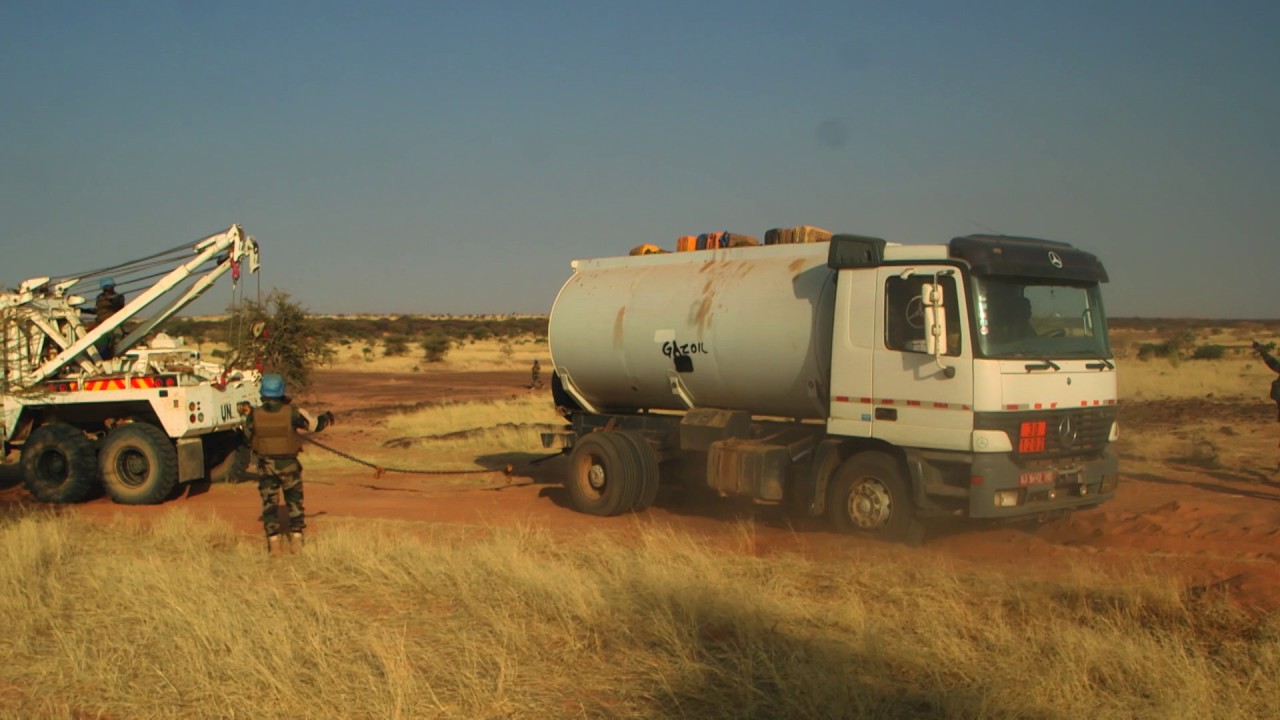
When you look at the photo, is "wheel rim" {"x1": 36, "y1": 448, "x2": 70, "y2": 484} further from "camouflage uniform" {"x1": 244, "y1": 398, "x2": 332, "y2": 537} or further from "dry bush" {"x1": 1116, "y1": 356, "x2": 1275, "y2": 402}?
"dry bush" {"x1": 1116, "y1": 356, "x2": 1275, "y2": 402}

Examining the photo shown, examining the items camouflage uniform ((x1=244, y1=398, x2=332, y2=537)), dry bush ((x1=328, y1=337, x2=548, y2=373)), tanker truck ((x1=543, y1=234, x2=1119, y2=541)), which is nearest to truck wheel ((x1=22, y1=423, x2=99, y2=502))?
camouflage uniform ((x1=244, y1=398, x2=332, y2=537))

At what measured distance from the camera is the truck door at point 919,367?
33.1 ft

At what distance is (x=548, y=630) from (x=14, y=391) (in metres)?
11.2

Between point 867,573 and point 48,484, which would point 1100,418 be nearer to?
point 867,573

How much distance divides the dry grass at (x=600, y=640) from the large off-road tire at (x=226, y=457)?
22.2ft

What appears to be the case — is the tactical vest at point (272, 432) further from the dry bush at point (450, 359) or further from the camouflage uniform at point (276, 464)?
the dry bush at point (450, 359)

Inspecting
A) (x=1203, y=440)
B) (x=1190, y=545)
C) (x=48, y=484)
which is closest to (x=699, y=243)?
(x=1190, y=545)

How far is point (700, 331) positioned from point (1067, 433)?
13.4 ft

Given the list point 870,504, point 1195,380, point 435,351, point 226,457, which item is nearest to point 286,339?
point 226,457

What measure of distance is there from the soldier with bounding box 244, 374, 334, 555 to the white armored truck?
496cm

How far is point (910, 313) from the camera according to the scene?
1053cm

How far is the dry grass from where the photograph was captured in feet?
19.8

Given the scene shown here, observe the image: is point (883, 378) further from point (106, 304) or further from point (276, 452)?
point (106, 304)

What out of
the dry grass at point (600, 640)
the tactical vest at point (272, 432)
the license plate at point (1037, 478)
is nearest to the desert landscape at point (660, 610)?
the dry grass at point (600, 640)
